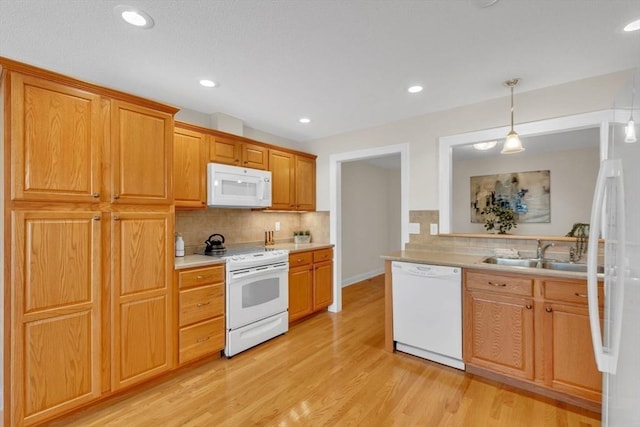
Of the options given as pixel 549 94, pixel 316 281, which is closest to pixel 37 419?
pixel 316 281

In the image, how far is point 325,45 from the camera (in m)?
1.89

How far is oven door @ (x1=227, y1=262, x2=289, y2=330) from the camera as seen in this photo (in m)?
2.71

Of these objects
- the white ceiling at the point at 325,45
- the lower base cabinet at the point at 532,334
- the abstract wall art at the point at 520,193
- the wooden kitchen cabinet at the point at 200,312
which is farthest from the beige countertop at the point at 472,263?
the abstract wall art at the point at 520,193

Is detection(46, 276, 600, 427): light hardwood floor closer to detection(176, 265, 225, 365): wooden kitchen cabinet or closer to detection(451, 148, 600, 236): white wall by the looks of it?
detection(176, 265, 225, 365): wooden kitchen cabinet

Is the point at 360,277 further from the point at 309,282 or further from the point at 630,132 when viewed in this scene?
the point at 630,132

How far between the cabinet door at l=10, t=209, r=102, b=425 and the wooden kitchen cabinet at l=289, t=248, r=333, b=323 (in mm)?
1900

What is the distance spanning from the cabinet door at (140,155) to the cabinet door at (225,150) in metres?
0.67

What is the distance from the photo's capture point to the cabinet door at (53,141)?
5.37 feet

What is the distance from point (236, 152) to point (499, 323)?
2992 millimetres

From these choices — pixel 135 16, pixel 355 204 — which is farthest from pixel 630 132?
pixel 355 204

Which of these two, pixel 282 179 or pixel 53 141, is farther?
pixel 282 179

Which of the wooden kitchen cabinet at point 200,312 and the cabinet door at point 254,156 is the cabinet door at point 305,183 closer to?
the cabinet door at point 254,156

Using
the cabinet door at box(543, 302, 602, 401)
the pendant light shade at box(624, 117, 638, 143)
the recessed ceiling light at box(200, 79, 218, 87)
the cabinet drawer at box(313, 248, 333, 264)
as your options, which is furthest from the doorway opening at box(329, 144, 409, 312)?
the pendant light shade at box(624, 117, 638, 143)

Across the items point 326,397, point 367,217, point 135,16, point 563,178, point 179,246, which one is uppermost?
point 135,16
